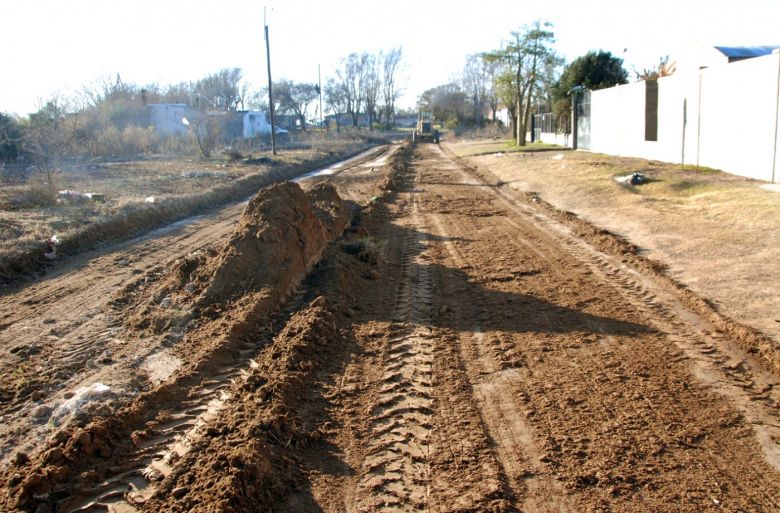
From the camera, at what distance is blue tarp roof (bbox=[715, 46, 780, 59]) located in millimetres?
34375

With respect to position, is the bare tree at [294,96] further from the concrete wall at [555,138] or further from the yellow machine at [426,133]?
the concrete wall at [555,138]

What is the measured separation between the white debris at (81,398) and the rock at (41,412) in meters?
0.10

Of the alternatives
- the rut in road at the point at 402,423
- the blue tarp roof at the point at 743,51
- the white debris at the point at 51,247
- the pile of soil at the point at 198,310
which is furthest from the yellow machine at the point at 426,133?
the rut in road at the point at 402,423

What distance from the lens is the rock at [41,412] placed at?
4818 millimetres

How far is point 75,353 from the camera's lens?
613 cm

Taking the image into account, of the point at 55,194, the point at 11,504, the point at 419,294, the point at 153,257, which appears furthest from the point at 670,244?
the point at 55,194

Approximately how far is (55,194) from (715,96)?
1929 centimetres

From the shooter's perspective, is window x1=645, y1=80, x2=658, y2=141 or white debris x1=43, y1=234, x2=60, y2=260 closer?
white debris x1=43, y1=234, x2=60, y2=260

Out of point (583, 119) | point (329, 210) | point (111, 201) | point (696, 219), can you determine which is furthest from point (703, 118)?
point (111, 201)

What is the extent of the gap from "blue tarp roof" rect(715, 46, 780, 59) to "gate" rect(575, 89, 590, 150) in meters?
7.85

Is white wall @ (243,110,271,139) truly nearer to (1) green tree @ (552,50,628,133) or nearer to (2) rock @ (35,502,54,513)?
(1) green tree @ (552,50,628,133)

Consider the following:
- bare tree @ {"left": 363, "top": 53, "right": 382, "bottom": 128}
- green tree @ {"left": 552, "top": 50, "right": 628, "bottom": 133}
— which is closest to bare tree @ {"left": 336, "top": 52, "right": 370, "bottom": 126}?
bare tree @ {"left": 363, "top": 53, "right": 382, "bottom": 128}

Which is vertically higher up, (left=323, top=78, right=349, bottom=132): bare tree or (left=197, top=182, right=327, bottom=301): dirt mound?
(left=323, top=78, right=349, bottom=132): bare tree

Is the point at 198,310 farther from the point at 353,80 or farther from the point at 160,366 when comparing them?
the point at 353,80
